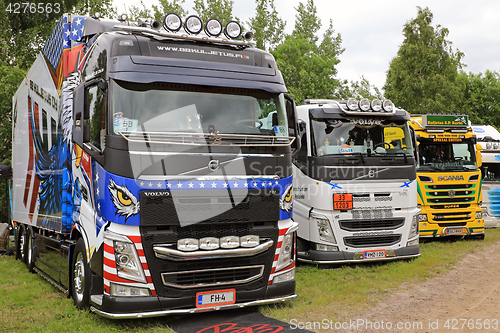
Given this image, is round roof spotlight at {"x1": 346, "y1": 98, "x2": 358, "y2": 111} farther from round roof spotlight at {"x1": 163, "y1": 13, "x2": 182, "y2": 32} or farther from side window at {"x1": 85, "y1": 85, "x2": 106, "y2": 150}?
side window at {"x1": 85, "y1": 85, "x2": 106, "y2": 150}

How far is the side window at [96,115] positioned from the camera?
570 centimetres

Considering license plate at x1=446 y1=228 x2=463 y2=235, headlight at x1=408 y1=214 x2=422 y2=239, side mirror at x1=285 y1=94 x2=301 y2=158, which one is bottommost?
license plate at x1=446 y1=228 x2=463 y2=235

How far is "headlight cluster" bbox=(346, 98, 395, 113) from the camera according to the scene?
30.4 ft

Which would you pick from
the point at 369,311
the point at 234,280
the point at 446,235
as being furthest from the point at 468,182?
the point at 234,280

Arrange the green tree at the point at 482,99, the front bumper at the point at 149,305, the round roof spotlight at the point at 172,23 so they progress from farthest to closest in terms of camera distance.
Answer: the green tree at the point at 482,99 < the round roof spotlight at the point at 172,23 < the front bumper at the point at 149,305

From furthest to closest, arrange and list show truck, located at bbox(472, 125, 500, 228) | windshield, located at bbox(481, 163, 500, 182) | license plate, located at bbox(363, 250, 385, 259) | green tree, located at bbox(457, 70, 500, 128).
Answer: green tree, located at bbox(457, 70, 500, 128) < windshield, located at bbox(481, 163, 500, 182) < show truck, located at bbox(472, 125, 500, 228) < license plate, located at bbox(363, 250, 385, 259)

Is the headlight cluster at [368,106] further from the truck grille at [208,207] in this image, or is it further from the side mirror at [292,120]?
the truck grille at [208,207]

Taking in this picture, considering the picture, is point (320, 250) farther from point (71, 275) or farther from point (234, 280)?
point (71, 275)

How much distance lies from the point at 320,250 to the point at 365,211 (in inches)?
45.5

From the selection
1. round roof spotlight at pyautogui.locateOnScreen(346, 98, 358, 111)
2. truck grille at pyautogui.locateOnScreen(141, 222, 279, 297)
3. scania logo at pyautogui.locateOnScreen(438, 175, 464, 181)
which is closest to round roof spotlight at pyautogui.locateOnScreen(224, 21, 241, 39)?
truck grille at pyautogui.locateOnScreen(141, 222, 279, 297)

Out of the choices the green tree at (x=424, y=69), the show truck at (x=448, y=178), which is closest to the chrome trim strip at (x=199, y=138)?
the show truck at (x=448, y=178)

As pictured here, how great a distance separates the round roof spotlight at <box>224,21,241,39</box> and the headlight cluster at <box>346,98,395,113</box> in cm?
341

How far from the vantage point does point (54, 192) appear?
7613 millimetres

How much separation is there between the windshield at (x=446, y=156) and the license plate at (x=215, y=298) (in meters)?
7.63
